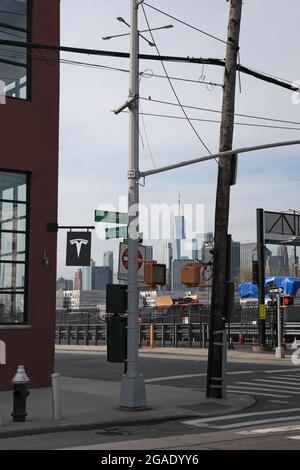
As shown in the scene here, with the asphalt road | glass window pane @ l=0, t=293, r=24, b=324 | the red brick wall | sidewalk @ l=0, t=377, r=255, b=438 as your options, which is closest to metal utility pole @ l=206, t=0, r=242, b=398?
sidewalk @ l=0, t=377, r=255, b=438

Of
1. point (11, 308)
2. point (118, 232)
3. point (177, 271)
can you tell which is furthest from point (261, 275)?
point (118, 232)

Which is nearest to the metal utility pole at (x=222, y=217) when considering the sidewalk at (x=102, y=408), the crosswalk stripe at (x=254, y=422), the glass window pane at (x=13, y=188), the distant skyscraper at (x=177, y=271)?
the sidewalk at (x=102, y=408)

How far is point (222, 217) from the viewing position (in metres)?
15.4

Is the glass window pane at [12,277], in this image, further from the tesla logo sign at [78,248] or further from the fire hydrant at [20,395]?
the fire hydrant at [20,395]

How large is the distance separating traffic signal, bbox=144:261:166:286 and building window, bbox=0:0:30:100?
19.1 feet

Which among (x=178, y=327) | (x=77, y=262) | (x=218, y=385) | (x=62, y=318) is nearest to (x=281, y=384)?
(x=218, y=385)

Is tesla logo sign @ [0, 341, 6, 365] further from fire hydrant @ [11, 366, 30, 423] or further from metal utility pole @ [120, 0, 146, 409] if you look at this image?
fire hydrant @ [11, 366, 30, 423]

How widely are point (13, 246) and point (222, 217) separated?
5360mm

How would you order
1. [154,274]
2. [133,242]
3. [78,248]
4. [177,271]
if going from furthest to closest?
1. [177,271]
2. [78,248]
3. [154,274]
4. [133,242]

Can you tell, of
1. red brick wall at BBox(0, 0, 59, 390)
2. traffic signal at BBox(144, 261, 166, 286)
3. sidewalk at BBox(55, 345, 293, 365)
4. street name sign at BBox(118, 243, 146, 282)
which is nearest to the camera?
street name sign at BBox(118, 243, 146, 282)

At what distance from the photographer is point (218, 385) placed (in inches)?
595

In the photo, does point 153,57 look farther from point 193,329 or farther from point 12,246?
point 193,329

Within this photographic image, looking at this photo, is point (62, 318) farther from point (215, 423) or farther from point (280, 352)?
point (215, 423)

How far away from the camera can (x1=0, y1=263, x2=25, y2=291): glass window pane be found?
16672 millimetres
